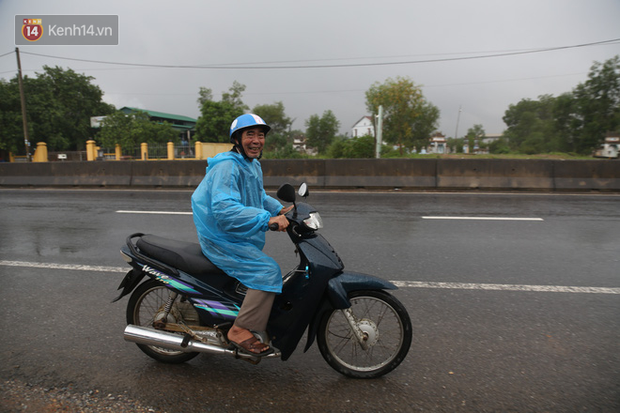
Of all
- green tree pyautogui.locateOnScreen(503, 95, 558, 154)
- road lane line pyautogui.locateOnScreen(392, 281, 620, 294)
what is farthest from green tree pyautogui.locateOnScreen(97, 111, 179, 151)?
green tree pyautogui.locateOnScreen(503, 95, 558, 154)

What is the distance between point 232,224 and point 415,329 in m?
1.83

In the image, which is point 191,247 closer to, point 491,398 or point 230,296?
point 230,296

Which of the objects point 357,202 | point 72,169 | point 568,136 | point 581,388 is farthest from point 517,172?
point 568,136

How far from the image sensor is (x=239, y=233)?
239cm

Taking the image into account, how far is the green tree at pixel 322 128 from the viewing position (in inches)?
2933

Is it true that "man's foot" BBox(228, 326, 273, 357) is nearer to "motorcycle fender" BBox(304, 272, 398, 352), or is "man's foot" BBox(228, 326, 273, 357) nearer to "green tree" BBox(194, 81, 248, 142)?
"motorcycle fender" BBox(304, 272, 398, 352)

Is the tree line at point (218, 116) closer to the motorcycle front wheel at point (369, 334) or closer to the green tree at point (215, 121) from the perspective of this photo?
the green tree at point (215, 121)

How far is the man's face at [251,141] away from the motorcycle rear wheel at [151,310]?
111 cm

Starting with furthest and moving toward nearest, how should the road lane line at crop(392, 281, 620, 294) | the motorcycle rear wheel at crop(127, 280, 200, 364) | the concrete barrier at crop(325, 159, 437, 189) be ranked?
the concrete barrier at crop(325, 159, 437, 189), the road lane line at crop(392, 281, 620, 294), the motorcycle rear wheel at crop(127, 280, 200, 364)

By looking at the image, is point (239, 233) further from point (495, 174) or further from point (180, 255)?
point (495, 174)

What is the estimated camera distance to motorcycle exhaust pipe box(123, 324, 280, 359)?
255cm

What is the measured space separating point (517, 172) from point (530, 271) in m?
8.29

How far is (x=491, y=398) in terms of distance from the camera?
92.7 inches

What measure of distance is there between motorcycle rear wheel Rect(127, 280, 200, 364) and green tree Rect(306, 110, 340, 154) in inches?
2841
